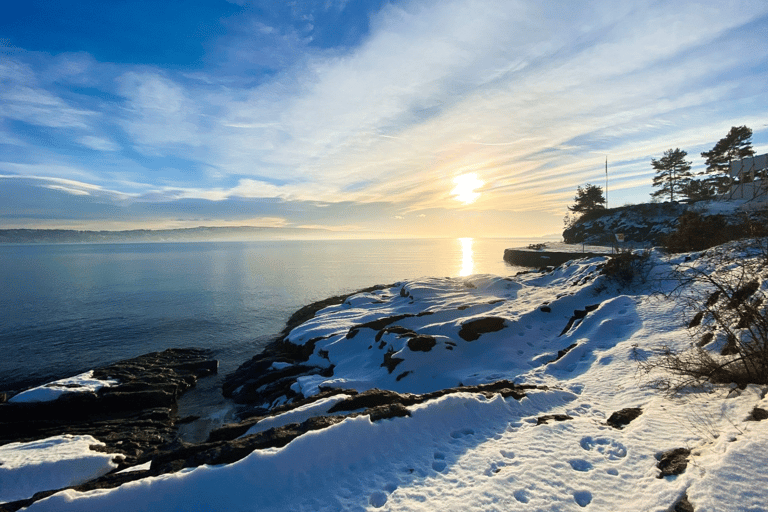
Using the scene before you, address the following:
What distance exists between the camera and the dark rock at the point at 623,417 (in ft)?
22.2

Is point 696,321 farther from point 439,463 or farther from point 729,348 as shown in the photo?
point 439,463

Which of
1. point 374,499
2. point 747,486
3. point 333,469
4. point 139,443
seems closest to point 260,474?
point 333,469

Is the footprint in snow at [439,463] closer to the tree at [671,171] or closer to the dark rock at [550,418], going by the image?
the dark rock at [550,418]

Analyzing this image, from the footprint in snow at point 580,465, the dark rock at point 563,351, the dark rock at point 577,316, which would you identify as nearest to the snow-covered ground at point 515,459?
the footprint in snow at point 580,465

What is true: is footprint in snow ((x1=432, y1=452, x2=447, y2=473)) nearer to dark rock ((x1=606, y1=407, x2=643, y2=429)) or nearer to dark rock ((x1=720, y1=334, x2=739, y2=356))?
dark rock ((x1=606, y1=407, x2=643, y2=429))

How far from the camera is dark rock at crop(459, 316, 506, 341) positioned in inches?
623

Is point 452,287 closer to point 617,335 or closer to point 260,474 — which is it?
point 617,335

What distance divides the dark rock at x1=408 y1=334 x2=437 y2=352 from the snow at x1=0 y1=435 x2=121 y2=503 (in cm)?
1069

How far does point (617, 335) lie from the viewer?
1275 centimetres

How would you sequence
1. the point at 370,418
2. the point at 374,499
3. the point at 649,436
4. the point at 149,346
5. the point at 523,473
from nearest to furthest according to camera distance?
the point at 374,499 → the point at 523,473 → the point at 649,436 → the point at 370,418 → the point at 149,346

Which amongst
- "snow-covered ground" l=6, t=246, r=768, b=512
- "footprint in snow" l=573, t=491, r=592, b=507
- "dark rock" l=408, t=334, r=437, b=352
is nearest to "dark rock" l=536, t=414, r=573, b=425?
"snow-covered ground" l=6, t=246, r=768, b=512

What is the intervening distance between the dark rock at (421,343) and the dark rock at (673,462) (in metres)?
9.82

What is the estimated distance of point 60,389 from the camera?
1560 cm

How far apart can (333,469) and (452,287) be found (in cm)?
2224
